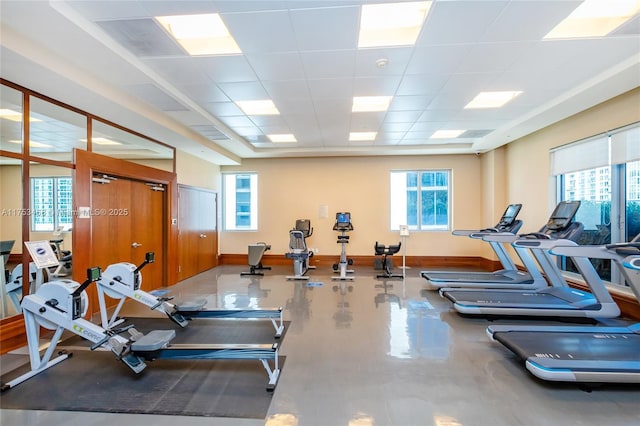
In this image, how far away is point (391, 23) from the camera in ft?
9.89

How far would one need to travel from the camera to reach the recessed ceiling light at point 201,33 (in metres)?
2.89

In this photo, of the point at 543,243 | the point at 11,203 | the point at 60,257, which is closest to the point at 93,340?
the point at 60,257

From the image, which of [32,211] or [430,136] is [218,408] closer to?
[32,211]

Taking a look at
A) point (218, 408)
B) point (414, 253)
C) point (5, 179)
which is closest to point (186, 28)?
point (5, 179)

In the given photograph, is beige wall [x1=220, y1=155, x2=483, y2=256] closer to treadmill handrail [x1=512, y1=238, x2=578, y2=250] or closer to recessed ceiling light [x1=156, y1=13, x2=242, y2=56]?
treadmill handrail [x1=512, y1=238, x2=578, y2=250]

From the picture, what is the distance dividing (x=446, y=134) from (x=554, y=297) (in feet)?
12.9

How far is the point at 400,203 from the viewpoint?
8.60 meters

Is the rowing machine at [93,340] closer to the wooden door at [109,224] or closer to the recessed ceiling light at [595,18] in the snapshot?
the wooden door at [109,224]

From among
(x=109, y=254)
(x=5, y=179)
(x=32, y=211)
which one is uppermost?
(x=5, y=179)

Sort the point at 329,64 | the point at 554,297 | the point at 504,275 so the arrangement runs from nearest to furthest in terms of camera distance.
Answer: the point at 329,64, the point at 554,297, the point at 504,275

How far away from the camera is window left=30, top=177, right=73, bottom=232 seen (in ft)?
11.7

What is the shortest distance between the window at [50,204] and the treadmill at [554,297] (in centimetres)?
566

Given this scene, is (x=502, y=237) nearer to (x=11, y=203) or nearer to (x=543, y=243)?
(x=543, y=243)

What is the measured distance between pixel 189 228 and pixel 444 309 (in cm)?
586
